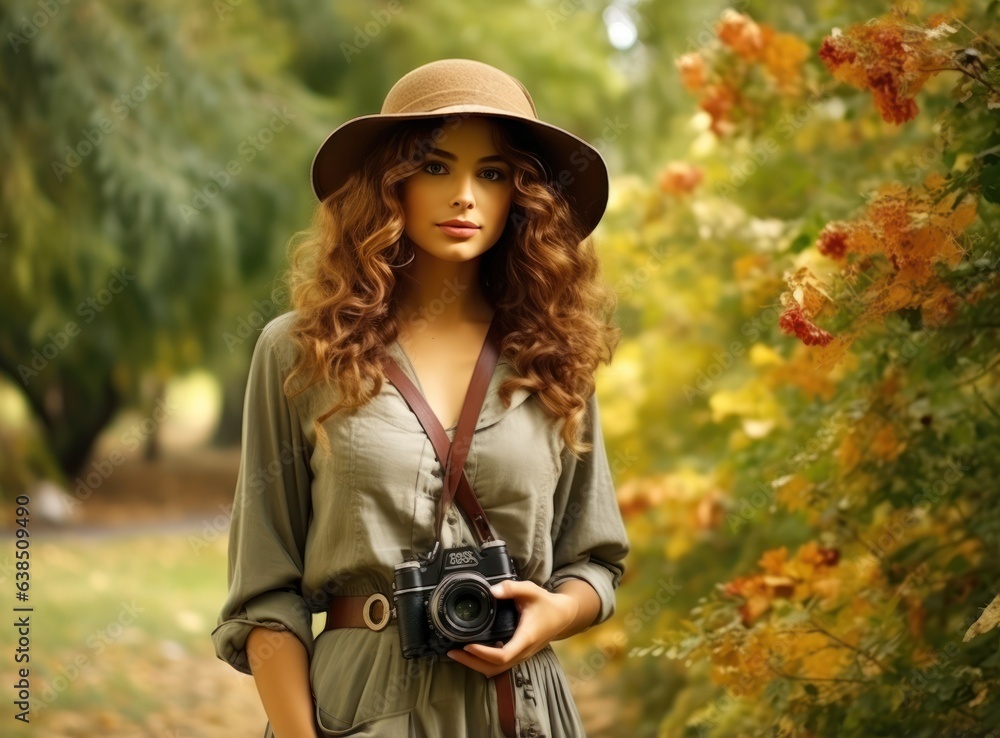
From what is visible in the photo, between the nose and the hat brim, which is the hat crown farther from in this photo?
the nose

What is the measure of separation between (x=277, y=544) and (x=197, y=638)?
542cm

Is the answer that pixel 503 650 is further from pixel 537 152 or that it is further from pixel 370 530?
pixel 537 152

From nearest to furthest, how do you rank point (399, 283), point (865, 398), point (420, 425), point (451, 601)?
point (451, 601)
point (420, 425)
point (399, 283)
point (865, 398)

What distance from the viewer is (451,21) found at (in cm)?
890

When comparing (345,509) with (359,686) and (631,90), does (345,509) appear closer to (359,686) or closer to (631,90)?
(359,686)

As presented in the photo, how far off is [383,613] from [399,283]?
0.61 meters

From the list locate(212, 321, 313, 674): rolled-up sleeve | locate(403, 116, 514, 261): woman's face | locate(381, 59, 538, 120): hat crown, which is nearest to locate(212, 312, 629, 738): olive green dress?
locate(212, 321, 313, 674): rolled-up sleeve

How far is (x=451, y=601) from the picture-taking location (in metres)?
1.98

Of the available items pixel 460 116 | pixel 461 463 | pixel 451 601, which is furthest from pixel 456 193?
pixel 451 601

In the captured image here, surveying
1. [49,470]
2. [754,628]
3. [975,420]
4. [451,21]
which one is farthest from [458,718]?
[49,470]

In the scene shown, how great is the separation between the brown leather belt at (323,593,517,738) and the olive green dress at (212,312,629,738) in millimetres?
12

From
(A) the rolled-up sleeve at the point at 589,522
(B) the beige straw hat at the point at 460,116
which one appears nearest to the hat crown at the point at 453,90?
(B) the beige straw hat at the point at 460,116

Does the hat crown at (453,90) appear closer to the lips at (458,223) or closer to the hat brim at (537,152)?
the hat brim at (537,152)

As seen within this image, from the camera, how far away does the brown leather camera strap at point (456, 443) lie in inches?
80.8
